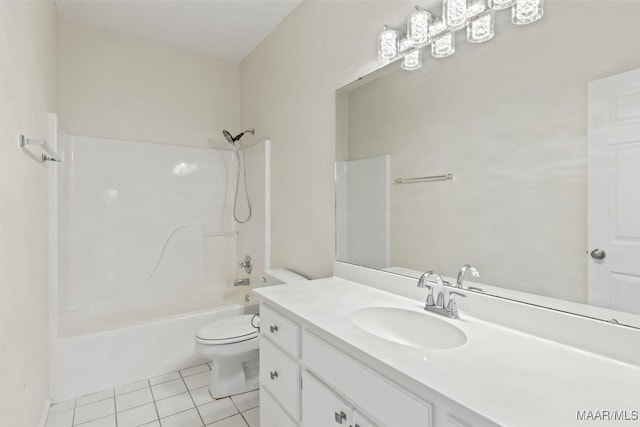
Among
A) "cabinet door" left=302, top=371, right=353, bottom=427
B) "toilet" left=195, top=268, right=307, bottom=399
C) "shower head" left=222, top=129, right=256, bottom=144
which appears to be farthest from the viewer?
"shower head" left=222, top=129, right=256, bottom=144

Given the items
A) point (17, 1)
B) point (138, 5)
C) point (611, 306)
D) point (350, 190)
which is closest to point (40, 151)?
point (17, 1)

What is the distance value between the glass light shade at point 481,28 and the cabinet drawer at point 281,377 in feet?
4.69

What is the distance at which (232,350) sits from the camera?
203 cm

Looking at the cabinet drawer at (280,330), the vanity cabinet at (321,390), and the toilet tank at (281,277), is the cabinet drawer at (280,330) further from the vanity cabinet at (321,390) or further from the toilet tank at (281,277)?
the toilet tank at (281,277)

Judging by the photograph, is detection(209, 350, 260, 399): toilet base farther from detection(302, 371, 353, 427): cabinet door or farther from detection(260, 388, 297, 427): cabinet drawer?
detection(302, 371, 353, 427): cabinet door

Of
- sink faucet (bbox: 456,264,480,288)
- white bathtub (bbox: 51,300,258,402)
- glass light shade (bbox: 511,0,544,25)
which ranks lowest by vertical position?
white bathtub (bbox: 51,300,258,402)

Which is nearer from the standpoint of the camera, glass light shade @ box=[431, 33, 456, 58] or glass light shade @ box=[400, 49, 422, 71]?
glass light shade @ box=[431, 33, 456, 58]

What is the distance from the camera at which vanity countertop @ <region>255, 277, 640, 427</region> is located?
0.65m

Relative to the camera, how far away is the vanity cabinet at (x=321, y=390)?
814mm

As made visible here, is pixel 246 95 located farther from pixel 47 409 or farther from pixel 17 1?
pixel 47 409

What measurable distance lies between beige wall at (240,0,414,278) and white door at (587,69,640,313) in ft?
3.21

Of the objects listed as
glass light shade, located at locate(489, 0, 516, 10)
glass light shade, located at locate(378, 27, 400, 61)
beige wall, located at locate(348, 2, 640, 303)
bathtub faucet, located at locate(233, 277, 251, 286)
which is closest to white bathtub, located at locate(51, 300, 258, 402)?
bathtub faucet, located at locate(233, 277, 251, 286)

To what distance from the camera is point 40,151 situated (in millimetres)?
1765

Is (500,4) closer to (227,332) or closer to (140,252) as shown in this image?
(227,332)
